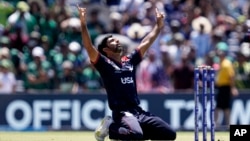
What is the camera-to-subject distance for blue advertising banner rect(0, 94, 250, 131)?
68.6ft

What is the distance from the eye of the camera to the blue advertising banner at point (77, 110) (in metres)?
20.9

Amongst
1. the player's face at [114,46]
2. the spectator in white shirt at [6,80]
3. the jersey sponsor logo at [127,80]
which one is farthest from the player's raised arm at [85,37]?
the spectator in white shirt at [6,80]

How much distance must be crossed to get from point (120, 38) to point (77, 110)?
1993mm

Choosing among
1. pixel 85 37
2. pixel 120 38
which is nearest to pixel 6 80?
pixel 120 38

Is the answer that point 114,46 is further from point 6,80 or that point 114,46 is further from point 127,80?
point 6,80

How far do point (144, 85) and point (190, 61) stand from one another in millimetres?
1167

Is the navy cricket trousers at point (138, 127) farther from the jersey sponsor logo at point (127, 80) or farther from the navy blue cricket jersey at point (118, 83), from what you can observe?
the jersey sponsor logo at point (127, 80)

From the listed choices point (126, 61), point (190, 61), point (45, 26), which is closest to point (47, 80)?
point (45, 26)

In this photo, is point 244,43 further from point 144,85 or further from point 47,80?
point 47,80

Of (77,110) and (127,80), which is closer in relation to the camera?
(127,80)

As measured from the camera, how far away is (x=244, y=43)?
21.8 m

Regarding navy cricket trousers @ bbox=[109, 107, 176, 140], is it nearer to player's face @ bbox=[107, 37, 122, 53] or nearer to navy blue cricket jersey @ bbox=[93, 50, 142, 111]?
navy blue cricket jersey @ bbox=[93, 50, 142, 111]

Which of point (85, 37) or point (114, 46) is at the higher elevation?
point (85, 37)

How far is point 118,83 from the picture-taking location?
12852 mm
